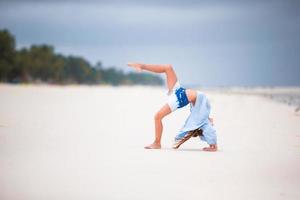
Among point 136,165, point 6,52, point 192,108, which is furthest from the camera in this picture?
point 6,52

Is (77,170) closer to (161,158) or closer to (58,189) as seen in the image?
(58,189)

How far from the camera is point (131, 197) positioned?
579cm

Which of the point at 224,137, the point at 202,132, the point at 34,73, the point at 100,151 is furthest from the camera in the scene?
the point at 34,73

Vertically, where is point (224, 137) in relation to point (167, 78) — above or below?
below

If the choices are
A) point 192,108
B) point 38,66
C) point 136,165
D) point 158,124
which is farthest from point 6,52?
point 136,165

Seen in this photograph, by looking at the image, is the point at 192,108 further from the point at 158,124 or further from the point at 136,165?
the point at 136,165

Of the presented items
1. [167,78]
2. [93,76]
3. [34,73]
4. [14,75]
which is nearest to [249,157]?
[167,78]

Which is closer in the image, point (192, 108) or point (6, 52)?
point (192, 108)

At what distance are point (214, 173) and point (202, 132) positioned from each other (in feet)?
8.32

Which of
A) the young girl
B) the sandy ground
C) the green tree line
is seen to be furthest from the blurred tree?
the young girl

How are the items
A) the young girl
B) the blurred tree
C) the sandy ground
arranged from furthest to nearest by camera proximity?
the blurred tree
the young girl
the sandy ground

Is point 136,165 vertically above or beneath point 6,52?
beneath

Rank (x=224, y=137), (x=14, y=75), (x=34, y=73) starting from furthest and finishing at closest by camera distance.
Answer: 1. (x=34, y=73)
2. (x=14, y=75)
3. (x=224, y=137)

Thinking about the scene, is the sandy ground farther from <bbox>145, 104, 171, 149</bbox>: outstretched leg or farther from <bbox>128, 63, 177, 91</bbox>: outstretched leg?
<bbox>128, 63, 177, 91</bbox>: outstretched leg
